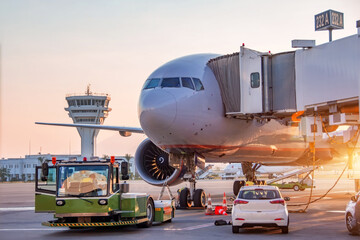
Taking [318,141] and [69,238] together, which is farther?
[318,141]

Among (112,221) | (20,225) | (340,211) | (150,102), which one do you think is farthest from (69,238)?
(340,211)

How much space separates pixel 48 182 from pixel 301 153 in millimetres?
15045

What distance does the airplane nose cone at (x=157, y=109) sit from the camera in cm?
2017

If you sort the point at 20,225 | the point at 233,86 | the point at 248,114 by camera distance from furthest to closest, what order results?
1. the point at 233,86
2. the point at 248,114
3. the point at 20,225

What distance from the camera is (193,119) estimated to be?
67.6 feet

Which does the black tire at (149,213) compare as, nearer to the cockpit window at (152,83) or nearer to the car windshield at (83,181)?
the car windshield at (83,181)

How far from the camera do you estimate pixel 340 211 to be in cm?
2139

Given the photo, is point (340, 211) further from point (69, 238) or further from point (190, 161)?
point (69, 238)

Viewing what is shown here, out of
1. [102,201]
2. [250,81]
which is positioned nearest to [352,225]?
[102,201]

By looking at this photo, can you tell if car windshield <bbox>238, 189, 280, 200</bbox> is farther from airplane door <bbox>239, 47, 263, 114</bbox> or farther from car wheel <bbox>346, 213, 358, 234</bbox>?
airplane door <bbox>239, 47, 263, 114</bbox>

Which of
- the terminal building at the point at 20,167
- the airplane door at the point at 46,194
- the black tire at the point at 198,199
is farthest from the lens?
the terminal building at the point at 20,167

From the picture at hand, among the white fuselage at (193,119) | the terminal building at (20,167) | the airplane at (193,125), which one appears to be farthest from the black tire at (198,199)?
the terminal building at (20,167)

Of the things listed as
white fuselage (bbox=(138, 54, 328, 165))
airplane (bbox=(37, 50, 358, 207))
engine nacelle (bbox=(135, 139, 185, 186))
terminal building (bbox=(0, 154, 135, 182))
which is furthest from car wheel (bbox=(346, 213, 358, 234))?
terminal building (bbox=(0, 154, 135, 182))

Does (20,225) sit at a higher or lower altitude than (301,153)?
A: lower
